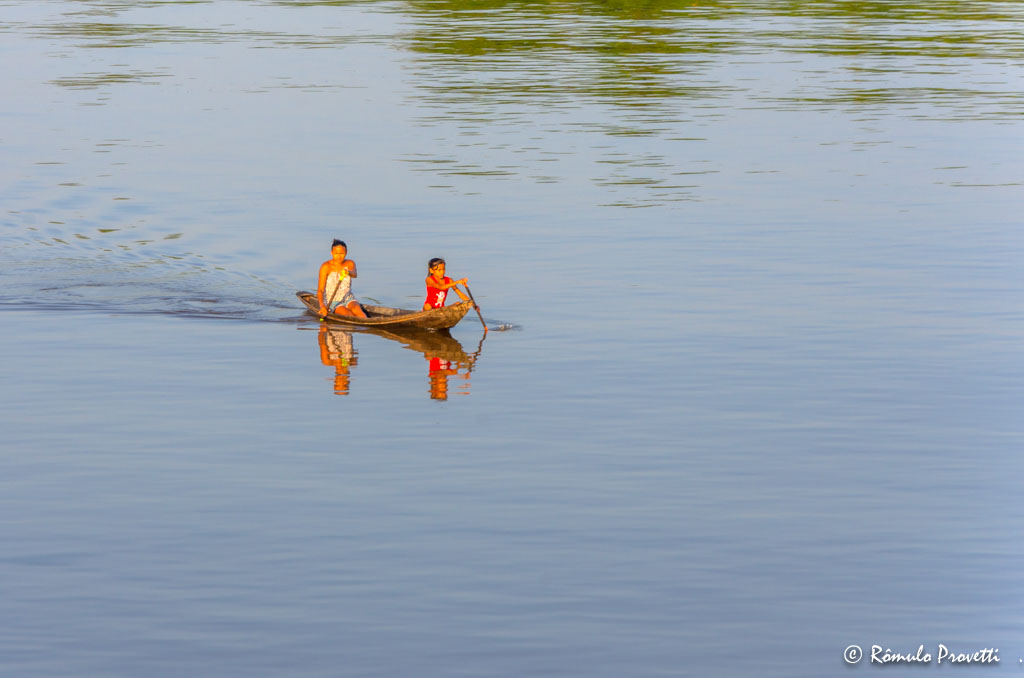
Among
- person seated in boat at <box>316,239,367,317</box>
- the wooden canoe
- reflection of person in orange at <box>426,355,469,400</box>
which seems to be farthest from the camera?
person seated in boat at <box>316,239,367,317</box>

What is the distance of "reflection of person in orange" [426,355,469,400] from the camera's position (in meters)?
20.4

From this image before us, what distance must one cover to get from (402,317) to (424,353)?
2.88ft

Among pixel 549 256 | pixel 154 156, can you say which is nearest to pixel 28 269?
pixel 549 256

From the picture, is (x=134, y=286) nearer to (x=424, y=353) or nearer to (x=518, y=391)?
(x=424, y=353)

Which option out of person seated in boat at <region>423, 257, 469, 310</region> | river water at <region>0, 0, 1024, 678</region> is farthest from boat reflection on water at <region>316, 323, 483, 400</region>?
person seated in boat at <region>423, 257, 469, 310</region>

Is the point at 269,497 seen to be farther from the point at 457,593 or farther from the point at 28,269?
the point at 28,269

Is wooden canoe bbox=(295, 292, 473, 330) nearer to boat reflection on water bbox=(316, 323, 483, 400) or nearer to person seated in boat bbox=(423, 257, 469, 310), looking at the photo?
boat reflection on water bbox=(316, 323, 483, 400)

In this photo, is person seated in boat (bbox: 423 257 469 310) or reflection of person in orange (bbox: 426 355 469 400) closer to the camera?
reflection of person in orange (bbox: 426 355 469 400)

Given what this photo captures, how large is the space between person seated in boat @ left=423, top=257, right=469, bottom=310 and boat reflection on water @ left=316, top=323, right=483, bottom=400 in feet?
1.54

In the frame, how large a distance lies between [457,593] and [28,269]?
1717 cm

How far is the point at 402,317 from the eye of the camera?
2362 cm

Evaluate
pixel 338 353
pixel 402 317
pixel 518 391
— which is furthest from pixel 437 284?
pixel 518 391

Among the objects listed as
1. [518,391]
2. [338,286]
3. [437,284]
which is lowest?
[518,391]

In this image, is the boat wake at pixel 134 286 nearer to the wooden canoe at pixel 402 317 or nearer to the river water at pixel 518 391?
the river water at pixel 518 391
